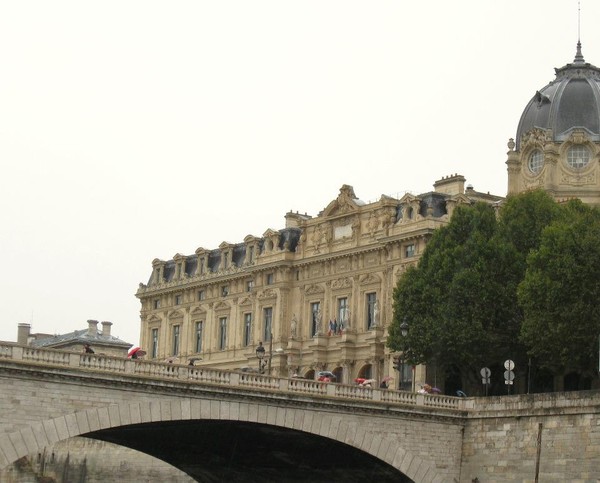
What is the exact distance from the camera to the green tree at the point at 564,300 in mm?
79438

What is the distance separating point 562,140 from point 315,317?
78.0 feet

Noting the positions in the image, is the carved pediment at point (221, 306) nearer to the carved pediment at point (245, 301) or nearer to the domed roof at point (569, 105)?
the carved pediment at point (245, 301)

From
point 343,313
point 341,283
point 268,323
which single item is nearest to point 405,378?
point 343,313

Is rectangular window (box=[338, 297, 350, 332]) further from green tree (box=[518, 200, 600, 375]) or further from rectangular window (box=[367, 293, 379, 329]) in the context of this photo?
green tree (box=[518, 200, 600, 375])

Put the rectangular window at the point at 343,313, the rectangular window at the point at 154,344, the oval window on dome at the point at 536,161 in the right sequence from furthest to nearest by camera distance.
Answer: the rectangular window at the point at 154,344
the rectangular window at the point at 343,313
the oval window on dome at the point at 536,161

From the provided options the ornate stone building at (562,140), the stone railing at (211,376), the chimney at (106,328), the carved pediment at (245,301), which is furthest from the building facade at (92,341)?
the stone railing at (211,376)

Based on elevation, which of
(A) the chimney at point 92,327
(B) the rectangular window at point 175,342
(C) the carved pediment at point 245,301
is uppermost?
(A) the chimney at point 92,327

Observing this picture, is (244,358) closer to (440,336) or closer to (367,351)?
(367,351)

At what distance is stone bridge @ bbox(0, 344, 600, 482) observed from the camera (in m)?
60.1

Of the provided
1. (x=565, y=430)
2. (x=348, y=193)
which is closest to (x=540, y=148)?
(x=348, y=193)

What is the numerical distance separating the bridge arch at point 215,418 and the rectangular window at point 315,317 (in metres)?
42.1

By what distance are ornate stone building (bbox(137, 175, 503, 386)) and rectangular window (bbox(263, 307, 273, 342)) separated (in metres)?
0.11

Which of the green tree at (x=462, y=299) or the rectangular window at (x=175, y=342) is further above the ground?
the rectangular window at (x=175, y=342)

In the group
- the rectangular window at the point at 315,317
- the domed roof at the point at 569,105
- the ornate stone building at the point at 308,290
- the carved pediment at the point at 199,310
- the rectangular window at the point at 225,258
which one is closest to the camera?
the domed roof at the point at 569,105
